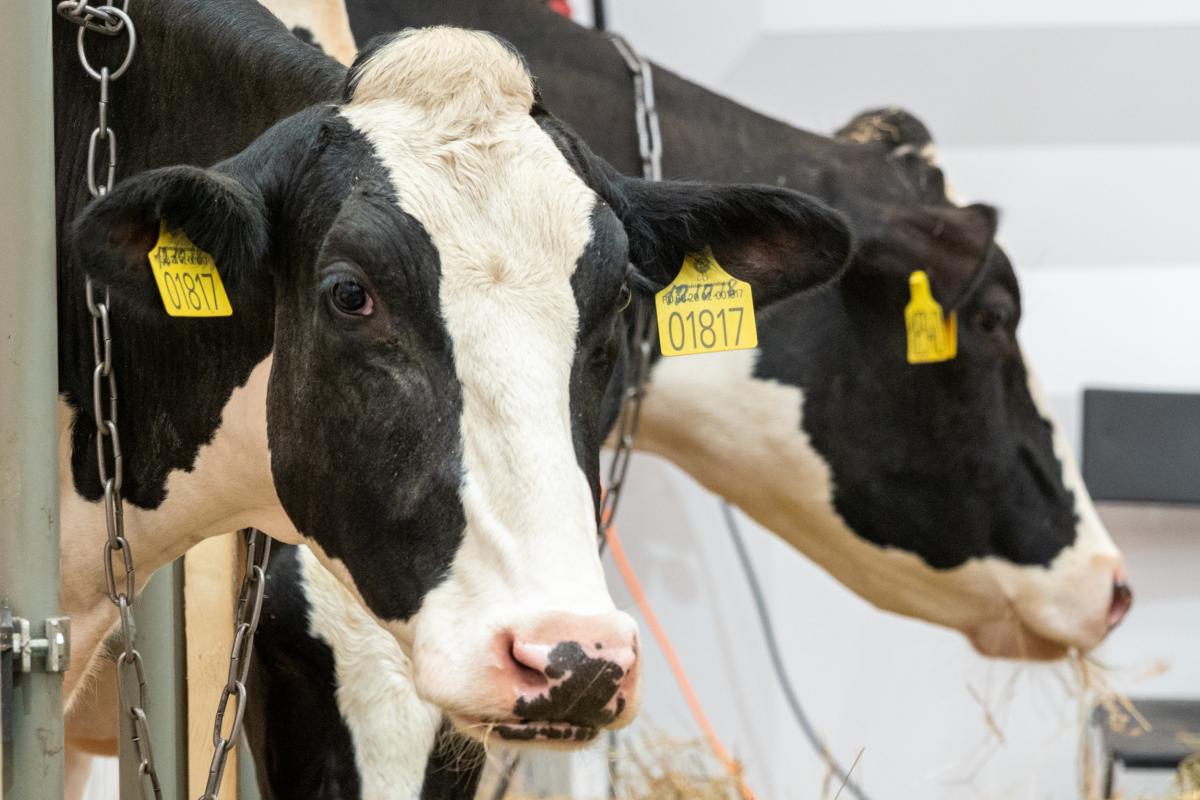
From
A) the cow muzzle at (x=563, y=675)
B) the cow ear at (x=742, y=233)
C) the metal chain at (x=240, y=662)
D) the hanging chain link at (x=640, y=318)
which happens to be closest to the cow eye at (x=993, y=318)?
the hanging chain link at (x=640, y=318)

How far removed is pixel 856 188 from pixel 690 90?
413mm

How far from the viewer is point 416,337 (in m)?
1.60

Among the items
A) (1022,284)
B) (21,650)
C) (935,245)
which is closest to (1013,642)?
(935,245)

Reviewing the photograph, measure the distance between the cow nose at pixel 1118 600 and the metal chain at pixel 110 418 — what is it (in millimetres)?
2213

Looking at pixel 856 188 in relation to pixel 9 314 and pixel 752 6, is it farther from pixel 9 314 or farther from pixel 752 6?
pixel 9 314

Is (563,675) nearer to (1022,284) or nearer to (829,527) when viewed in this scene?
(829,527)

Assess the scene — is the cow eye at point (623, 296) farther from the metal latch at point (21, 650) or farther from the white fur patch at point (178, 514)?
the metal latch at point (21, 650)

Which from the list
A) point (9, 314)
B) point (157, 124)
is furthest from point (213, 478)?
point (157, 124)

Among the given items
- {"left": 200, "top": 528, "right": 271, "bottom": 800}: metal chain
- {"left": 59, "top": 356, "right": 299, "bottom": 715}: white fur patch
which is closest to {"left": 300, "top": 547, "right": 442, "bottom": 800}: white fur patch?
{"left": 200, "top": 528, "right": 271, "bottom": 800}: metal chain

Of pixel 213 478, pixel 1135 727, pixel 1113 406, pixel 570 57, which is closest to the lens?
pixel 213 478

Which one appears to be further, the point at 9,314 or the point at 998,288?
the point at 998,288

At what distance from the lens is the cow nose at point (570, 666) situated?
1426 millimetres

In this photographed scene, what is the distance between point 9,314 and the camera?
5.95ft

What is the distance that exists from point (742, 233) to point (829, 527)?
4.96ft
